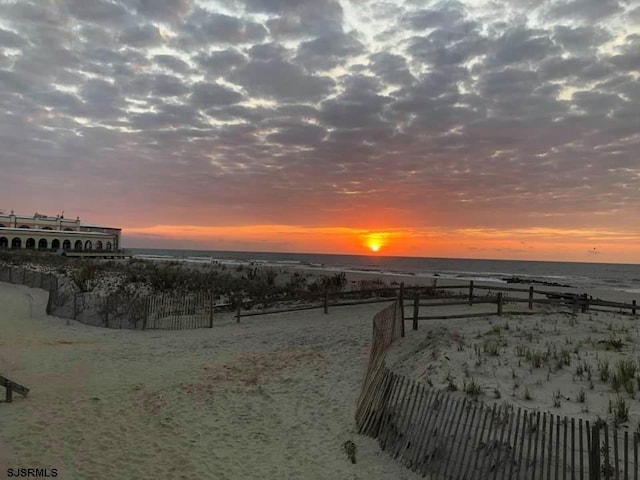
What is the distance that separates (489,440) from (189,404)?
595 centimetres

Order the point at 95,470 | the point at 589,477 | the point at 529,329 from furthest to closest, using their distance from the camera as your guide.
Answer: the point at 529,329
the point at 95,470
the point at 589,477

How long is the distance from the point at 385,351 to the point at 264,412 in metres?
3.62

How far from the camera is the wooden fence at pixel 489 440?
498 centimetres

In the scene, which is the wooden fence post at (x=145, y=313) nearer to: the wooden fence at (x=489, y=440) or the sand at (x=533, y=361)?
the sand at (x=533, y=361)

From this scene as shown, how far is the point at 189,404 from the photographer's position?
A: 9188mm

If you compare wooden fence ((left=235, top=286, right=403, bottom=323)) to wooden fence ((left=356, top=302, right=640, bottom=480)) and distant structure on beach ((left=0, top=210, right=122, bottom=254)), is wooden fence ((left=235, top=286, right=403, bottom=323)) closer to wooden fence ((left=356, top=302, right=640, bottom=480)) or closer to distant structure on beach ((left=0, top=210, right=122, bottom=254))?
wooden fence ((left=356, top=302, right=640, bottom=480))

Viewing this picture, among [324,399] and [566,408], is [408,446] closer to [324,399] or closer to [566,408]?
[566,408]

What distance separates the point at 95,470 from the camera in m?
6.38

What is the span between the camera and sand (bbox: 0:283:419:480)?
6758 millimetres

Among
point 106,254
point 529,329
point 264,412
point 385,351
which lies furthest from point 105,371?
point 106,254

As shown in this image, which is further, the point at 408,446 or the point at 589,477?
the point at 408,446

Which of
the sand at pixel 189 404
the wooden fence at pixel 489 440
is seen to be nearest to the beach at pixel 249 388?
the sand at pixel 189 404

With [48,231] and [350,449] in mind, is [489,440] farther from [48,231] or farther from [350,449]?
[48,231]

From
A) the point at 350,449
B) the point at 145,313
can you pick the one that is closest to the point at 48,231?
the point at 145,313
